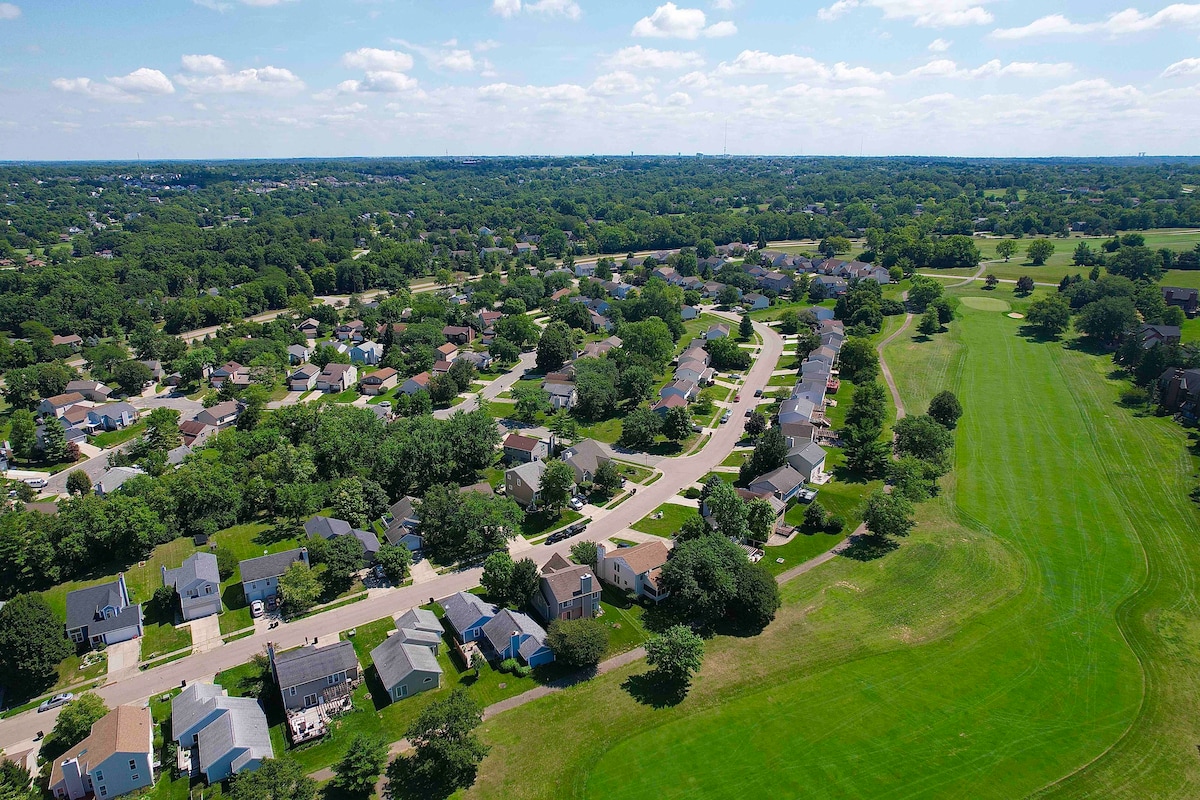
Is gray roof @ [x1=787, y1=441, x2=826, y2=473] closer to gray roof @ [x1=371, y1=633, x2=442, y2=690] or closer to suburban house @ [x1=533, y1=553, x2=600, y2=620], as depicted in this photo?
suburban house @ [x1=533, y1=553, x2=600, y2=620]

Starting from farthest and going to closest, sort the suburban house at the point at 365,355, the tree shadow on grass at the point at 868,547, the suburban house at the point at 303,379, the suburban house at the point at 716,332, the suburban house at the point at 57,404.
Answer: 1. the suburban house at the point at 716,332
2. the suburban house at the point at 365,355
3. the suburban house at the point at 303,379
4. the suburban house at the point at 57,404
5. the tree shadow on grass at the point at 868,547

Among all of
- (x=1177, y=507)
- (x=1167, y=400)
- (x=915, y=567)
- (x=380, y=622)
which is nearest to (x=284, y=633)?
(x=380, y=622)

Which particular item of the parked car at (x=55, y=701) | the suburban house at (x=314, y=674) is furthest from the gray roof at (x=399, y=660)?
the parked car at (x=55, y=701)

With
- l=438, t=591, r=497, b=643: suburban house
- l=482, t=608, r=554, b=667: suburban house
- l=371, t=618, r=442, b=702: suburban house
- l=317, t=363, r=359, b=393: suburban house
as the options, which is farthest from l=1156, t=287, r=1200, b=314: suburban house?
l=317, t=363, r=359, b=393: suburban house

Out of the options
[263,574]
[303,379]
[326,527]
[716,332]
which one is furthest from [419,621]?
[716,332]

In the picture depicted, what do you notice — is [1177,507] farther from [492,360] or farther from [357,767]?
[492,360]

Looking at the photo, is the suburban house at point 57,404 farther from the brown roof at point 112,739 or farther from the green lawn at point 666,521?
the green lawn at point 666,521
